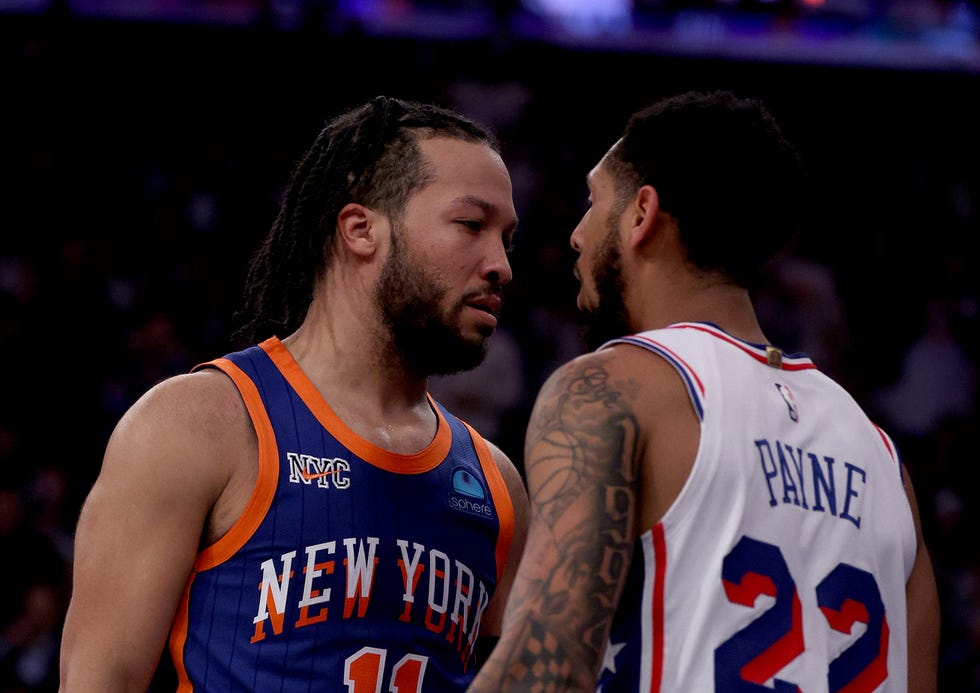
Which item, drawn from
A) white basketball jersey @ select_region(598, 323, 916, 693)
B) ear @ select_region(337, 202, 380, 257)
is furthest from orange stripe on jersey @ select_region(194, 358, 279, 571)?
white basketball jersey @ select_region(598, 323, 916, 693)

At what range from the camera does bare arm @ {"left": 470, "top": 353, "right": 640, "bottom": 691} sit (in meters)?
1.84

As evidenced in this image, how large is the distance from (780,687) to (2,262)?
6.81 meters

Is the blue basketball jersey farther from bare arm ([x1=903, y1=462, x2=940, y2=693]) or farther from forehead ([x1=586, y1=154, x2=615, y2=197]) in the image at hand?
bare arm ([x1=903, y1=462, x2=940, y2=693])

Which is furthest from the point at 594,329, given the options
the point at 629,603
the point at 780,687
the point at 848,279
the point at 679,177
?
the point at 848,279

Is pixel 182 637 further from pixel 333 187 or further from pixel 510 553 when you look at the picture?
pixel 333 187

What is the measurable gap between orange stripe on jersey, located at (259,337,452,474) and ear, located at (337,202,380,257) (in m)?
0.29

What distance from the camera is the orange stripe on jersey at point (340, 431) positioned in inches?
102

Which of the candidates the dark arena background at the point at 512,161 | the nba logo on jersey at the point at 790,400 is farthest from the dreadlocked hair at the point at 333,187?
the dark arena background at the point at 512,161

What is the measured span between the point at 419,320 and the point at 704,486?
95cm

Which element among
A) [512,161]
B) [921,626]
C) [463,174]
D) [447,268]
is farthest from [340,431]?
[512,161]

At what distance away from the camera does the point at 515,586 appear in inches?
75.5

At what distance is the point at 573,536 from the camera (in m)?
1.91

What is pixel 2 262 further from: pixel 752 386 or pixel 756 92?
pixel 752 386

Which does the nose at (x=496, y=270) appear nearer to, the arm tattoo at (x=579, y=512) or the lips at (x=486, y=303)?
the lips at (x=486, y=303)
